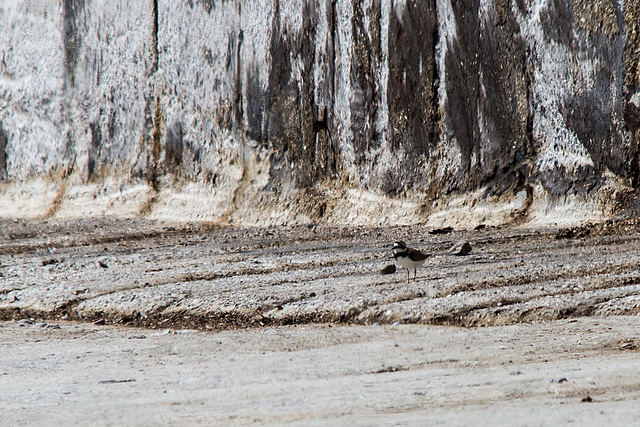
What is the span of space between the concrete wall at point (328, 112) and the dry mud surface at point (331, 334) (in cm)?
134

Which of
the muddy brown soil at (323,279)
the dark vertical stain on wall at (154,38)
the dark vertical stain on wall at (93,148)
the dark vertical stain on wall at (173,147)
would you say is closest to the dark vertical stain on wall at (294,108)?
the muddy brown soil at (323,279)

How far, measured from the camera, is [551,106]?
912 centimetres

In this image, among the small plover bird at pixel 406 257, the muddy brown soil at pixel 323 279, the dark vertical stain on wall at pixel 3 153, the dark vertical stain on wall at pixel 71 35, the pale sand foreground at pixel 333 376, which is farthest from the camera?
the dark vertical stain on wall at pixel 3 153

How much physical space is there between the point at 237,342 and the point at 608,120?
18.9 feet

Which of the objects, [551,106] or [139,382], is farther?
[551,106]

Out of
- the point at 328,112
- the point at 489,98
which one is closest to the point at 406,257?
the point at 489,98

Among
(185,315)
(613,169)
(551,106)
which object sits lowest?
(185,315)

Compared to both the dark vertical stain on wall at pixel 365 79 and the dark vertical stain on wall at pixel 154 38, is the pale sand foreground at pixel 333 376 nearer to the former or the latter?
the dark vertical stain on wall at pixel 365 79

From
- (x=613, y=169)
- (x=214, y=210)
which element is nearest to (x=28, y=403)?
(x=613, y=169)

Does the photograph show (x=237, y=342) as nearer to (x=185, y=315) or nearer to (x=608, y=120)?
(x=185, y=315)

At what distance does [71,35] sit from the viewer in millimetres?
14531

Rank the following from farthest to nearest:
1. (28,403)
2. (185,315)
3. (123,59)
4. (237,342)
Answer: (123,59) → (185,315) → (237,342) → (28,403)

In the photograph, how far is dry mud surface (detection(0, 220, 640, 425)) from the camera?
3.17 metres

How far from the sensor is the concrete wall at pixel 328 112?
8.89 m
